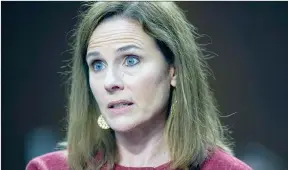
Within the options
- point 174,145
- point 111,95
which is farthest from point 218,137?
point 111,95

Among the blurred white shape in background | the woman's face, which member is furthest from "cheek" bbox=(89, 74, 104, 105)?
the blurred white shape in background

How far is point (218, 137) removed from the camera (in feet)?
6.76

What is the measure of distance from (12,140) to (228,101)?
108cm

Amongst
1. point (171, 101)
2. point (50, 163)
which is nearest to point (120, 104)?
point (171, 101)

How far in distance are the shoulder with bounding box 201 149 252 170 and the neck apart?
0.46 ft

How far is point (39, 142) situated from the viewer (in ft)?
8.64

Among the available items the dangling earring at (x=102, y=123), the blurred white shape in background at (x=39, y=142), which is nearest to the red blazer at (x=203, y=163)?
the dangling earring at (x=102, y=123)

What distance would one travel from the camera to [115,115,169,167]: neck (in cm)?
188

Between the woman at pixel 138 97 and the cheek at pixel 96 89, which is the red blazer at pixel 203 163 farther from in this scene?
the cheek at pixel 96 89

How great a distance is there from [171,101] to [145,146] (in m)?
0.18

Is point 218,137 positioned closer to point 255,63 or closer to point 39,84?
point 255,63

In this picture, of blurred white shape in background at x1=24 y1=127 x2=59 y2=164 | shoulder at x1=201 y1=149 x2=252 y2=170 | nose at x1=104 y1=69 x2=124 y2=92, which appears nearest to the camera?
nose at x1=104 y1=69 x2=124 y2=92

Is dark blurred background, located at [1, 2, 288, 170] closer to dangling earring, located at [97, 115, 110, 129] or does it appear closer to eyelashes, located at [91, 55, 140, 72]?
dangling earring, located at [97, 115, 110, 129]

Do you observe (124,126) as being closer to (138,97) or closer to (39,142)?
(138,97)
